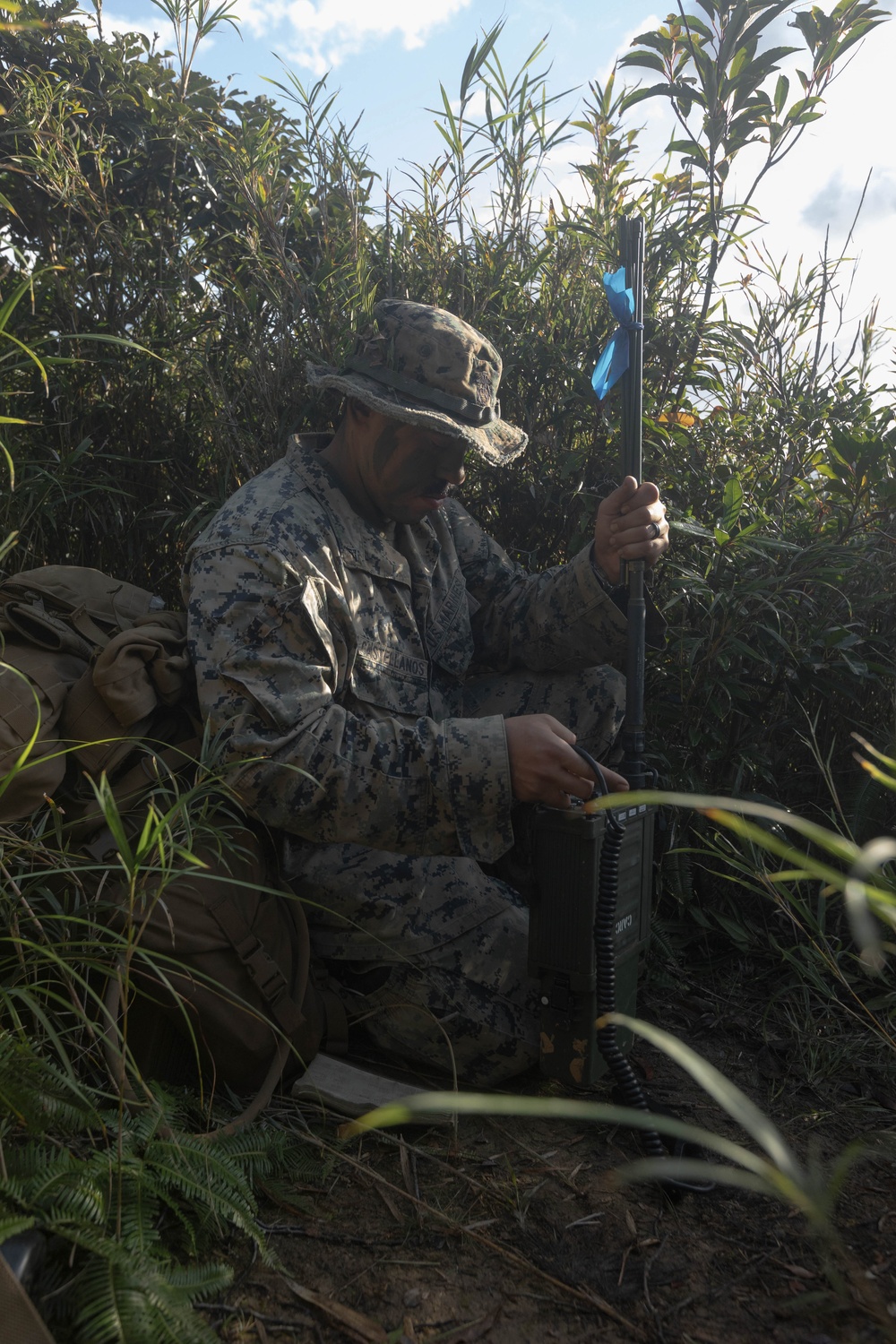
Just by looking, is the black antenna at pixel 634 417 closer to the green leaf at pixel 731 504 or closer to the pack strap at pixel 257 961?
the green leaf at pixel 731 504

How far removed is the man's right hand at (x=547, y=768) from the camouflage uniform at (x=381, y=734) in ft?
0.11

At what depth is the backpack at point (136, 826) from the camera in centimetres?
193

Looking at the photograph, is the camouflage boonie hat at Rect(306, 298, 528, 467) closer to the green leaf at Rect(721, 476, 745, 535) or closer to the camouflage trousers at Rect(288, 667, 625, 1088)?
the green leaf at Rect(721, 476, 745, 535)

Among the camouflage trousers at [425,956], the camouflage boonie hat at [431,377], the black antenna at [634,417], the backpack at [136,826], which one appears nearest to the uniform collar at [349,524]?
the camouflage boonie hat at [431,377]

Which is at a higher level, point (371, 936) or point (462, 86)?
point (462, 86)

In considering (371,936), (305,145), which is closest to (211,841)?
(371,936)

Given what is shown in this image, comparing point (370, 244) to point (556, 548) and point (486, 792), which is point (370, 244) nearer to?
point (556, 548)

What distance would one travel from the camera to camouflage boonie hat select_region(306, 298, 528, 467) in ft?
7.92

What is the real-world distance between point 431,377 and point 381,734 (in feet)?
3.14

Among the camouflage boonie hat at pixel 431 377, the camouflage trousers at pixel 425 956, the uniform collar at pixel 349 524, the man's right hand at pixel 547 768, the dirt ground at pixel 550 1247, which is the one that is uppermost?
the camouflage boonie hat at pixel 431 377

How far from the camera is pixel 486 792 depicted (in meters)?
2.11

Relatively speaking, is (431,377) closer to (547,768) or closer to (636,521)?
(636,521)

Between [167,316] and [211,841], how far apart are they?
2.10 meters

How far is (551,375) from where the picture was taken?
10.5 ft
